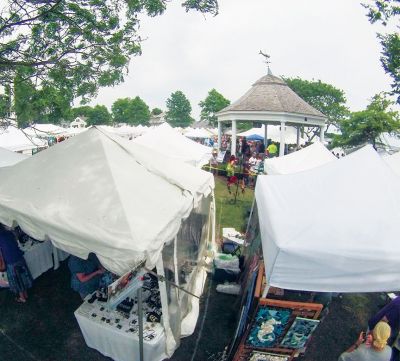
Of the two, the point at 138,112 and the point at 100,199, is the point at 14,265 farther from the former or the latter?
the point at 138,112

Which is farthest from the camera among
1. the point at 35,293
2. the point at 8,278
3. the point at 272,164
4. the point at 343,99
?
the point at 343,99

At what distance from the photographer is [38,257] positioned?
6.50 metres

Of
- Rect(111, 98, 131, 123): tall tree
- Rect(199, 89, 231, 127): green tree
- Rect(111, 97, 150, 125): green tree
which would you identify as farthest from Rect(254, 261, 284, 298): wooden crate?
Rect(111, 98, 131, 123): tall tree

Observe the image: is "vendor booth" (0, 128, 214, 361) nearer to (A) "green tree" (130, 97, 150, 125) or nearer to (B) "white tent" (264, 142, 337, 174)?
(B) "white tent" (264, 142, 337, 174)

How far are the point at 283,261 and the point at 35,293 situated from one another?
5365 millimetres

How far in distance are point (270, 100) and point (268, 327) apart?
743 inches

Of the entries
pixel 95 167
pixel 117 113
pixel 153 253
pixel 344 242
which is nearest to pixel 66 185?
pixel 95 167

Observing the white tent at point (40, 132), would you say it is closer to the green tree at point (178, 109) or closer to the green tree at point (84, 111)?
the green tree at point (178, 109)

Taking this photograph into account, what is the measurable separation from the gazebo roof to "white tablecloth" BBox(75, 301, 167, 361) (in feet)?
57.6

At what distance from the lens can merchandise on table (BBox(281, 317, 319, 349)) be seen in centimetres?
402

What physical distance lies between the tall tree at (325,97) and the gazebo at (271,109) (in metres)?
28.6

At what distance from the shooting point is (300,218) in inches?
165

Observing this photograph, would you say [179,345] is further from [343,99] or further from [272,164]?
[343,99]

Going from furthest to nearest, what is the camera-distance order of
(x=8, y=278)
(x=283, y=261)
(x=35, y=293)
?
1. (x=35, y=293)
2. (x=8, y=278)
3. (x=283, y=261)
